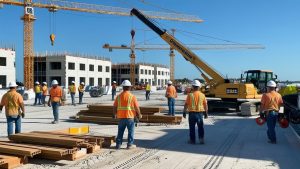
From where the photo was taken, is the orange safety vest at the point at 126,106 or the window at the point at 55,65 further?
the window at the point at 55,65

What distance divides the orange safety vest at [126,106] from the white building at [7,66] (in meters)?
56.4

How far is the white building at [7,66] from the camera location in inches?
2409

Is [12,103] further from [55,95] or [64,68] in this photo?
[64,68]

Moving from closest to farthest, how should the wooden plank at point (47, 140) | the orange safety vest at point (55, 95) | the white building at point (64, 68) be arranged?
the wooden plank at point (47, 140) < the orange safety vest at point (55, 95) < the white building at point (64, 68)

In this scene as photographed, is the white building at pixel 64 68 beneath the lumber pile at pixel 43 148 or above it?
above

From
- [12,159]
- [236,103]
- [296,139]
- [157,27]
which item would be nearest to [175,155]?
[12,159]

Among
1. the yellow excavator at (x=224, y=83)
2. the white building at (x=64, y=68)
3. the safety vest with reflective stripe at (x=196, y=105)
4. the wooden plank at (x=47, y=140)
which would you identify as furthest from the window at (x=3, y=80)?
the safety vest with reflective stripe at (x=196, y=105)

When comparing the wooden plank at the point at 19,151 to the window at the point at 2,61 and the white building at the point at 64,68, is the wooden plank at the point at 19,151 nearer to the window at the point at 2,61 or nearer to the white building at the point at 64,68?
the window at the point at 2,61

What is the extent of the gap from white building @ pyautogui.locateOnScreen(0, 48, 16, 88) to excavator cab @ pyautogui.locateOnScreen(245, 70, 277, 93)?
161 ft

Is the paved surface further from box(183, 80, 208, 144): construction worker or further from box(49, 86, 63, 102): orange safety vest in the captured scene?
box(49, 86, 63, 102): orange safety vest

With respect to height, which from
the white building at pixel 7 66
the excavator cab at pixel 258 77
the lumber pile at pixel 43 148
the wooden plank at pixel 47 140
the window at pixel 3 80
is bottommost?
the lumber pile at pixel 43 148

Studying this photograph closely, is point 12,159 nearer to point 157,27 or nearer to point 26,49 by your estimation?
point 157,27

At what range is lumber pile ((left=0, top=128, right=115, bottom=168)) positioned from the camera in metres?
7.32

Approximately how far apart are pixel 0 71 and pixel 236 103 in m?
50.5
